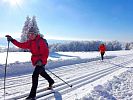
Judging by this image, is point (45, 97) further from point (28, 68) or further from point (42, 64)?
point (28, 68)

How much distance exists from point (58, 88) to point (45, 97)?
1.58 meters

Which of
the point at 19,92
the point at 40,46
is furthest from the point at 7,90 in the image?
the point at 40,46

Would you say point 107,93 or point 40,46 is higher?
point 40,46

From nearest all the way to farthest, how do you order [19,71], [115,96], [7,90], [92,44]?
[115,96] < [7,90] < [19,71] < [92,44]

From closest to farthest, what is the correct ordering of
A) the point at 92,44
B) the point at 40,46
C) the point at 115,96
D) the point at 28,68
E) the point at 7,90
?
1. the point at 40,46
2. the point at 115,96
3. the point at 7,90
4. the point at 28,68
5. the point at 92,44

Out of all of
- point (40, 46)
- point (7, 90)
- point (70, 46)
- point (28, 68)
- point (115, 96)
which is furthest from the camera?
point (70, 46)

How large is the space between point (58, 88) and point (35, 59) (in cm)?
215

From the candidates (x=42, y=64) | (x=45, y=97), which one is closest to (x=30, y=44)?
(x=42, y=64)

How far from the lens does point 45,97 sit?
23.9 ft

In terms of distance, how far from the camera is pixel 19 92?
26.2 feet

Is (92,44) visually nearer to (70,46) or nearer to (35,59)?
(70,46)

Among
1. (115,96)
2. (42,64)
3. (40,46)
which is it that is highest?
(40,46)

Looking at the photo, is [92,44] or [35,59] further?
[92,44]

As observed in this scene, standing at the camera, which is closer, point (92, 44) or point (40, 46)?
point (40, 46)
